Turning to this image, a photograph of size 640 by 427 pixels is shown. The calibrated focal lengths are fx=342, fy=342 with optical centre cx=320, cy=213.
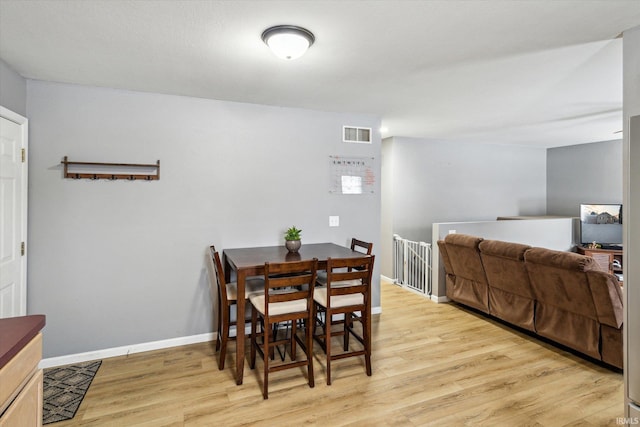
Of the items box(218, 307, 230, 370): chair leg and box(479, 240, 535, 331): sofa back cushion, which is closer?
A: box(218, 307, 230, 370): chair leg

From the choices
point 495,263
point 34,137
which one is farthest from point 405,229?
point 34,137

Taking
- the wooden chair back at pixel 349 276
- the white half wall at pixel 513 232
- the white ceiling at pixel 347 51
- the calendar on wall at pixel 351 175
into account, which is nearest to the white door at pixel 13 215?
the white ceiling at pixel 347 51

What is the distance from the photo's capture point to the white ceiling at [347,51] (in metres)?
1.81

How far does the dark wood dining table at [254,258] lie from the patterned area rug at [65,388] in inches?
43.8

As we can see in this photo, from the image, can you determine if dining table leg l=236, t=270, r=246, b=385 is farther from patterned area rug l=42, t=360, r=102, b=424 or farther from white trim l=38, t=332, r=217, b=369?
patterned area rug l=42, t=360, r=102, b=424

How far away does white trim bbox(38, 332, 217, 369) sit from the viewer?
2902mm

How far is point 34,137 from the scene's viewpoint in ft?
9.30

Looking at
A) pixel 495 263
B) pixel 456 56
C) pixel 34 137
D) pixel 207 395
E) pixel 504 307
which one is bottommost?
pixel 207 395

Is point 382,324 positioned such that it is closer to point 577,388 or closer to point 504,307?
point 504,307

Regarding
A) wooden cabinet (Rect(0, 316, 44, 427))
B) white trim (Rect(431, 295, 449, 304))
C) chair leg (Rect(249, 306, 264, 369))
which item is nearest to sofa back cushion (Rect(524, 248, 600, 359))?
white trim (Rect(431, 295, 449, 304))

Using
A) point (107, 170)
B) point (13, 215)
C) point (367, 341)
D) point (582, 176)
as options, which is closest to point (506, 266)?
point (367, 341)

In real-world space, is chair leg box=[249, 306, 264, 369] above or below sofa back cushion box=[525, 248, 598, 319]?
below

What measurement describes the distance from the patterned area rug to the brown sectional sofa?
3.82 meters

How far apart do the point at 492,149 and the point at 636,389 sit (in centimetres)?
509
